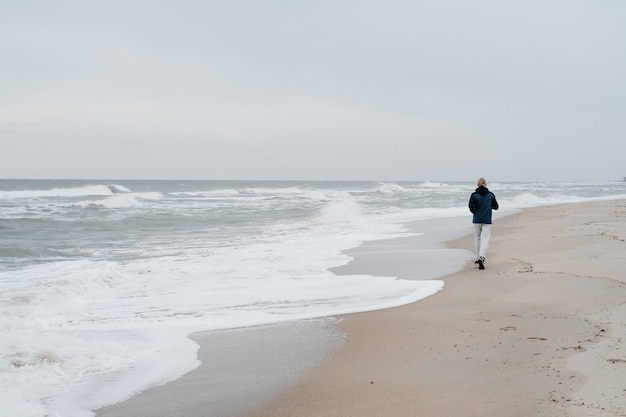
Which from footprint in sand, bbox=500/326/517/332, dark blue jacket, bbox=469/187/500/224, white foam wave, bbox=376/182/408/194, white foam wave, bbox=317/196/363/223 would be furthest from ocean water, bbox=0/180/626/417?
white foam wave, bbox=376/182/408/194

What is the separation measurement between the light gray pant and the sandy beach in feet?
5.53

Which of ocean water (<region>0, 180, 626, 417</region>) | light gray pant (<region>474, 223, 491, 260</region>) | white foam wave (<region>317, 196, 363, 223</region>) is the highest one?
light gray pant (<region>474, 223, 491, 260</region>)

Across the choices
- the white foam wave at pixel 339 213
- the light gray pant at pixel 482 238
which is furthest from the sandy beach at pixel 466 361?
the white foam wave at pixel 339 213

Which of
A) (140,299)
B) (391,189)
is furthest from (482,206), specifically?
(391,189)

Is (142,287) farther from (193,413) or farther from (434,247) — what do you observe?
(434,247)

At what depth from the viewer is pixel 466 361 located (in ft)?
15.7

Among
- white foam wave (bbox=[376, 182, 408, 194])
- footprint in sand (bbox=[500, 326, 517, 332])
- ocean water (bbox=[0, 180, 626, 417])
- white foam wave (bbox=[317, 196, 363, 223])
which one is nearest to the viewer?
ocean water (bbox=[0, 180, 626, 417])

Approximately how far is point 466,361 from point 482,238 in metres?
5.88

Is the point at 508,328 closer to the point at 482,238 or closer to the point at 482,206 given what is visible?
the point at 482,238

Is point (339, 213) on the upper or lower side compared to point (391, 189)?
lower

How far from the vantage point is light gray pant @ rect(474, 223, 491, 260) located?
33.4 ft

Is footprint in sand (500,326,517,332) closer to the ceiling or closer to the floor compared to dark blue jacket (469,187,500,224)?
closer to the floor

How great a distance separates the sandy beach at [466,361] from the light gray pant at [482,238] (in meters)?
1.69

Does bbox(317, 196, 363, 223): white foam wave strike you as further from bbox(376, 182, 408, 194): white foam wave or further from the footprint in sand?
bbox(376, 182, 408, 194): white foam wave
